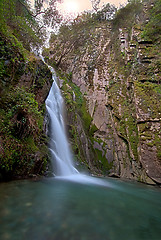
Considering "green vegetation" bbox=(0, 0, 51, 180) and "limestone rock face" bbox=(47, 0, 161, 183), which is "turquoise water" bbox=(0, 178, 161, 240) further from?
"limestone rock face" bbox=(47, 0, 161, 183)

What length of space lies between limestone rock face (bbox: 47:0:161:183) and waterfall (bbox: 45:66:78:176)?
3063 millimetres

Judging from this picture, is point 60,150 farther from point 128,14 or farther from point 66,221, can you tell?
point 128,14

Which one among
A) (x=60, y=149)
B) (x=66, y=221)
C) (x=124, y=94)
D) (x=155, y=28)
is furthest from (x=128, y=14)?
(x=66, y=221)

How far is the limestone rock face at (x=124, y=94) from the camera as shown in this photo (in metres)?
7.94

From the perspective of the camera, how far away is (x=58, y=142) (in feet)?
22.4

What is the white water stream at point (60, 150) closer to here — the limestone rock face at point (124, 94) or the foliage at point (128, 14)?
the limestone rock face at point (124, 94)

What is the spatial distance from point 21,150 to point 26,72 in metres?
3.04

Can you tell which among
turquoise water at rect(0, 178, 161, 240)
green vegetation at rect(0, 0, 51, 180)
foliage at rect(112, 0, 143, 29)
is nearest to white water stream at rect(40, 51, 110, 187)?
green vegetation at rect(0, 0, 51, 180)

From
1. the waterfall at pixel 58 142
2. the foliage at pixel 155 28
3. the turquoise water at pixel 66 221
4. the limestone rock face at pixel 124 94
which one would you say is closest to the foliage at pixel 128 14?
the limestone rock face at pixel 124 94

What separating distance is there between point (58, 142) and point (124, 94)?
6.97 meters

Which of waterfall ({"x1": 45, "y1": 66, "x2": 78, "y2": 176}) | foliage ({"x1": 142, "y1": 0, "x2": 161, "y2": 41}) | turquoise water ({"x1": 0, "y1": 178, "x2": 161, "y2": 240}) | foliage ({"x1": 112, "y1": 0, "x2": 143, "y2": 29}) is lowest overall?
turquoise water ({"x1": 0, "y1": 178, "x2": 161, "y2": 240})

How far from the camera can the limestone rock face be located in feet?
26.0

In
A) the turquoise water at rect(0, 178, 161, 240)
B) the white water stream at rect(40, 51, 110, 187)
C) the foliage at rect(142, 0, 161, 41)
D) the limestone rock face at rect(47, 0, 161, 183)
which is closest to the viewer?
the turquoise water at rect(0, 178, 161, 240)

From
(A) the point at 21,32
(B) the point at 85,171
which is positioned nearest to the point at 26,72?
(A) the point at 21,32
